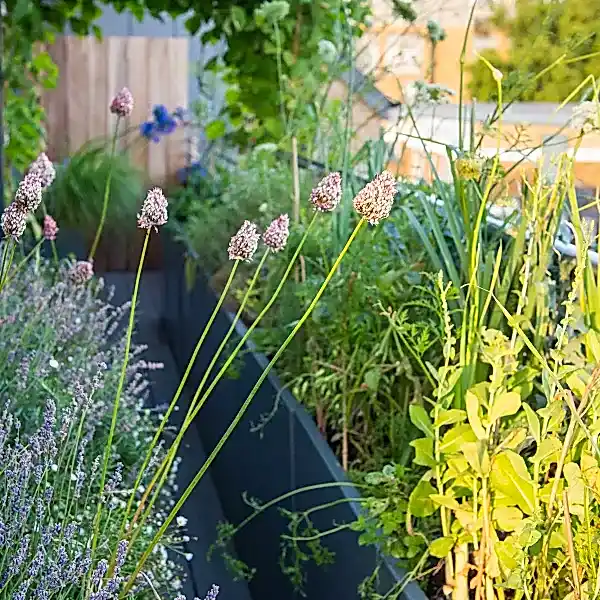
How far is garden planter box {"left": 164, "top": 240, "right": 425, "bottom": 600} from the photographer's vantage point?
1.48m

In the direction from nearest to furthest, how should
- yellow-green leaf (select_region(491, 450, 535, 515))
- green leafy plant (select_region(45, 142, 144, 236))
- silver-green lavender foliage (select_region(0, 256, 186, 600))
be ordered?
silver-green lavender foliage (select_region(0, 256, 186, 600)) < yellow-green leaf (select_region(491, 450, 535, 515)) < green leafy plant (select_region(45, 142, 144, 236))

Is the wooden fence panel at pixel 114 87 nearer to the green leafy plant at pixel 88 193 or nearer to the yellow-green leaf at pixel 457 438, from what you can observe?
the green leafy plant at pixel 88 193

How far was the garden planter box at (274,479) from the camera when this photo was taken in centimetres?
148

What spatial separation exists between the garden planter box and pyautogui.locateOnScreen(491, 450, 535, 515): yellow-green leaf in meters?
0.22

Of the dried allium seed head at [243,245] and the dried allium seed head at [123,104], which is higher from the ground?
the dried allium seed head at [123,104]

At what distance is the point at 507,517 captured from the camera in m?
1.14

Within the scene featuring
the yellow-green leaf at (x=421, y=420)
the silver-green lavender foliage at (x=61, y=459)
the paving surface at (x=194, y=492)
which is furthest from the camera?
the paving surface at (x=194, y=492)

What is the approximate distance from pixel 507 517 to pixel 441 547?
0.10m

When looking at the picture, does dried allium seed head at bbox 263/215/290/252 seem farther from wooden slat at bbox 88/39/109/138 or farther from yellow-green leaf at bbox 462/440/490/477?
wooden slat at bbox 88/39/109/138

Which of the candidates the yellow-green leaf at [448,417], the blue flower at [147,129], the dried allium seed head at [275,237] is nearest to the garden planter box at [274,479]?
the yellow-green leaf at [448,417]

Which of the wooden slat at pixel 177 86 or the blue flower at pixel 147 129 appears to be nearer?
the blue flower at pixel 147 129

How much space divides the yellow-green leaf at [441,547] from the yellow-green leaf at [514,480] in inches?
4.1

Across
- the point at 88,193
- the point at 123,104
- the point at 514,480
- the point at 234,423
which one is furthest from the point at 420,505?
the point at 88,193

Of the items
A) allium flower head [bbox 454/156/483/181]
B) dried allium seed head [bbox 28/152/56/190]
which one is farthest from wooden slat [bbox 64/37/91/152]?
allium flower head [bbox 454/156/483/181]
